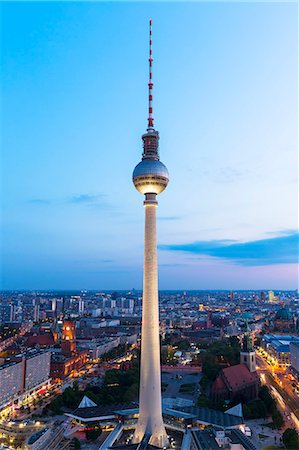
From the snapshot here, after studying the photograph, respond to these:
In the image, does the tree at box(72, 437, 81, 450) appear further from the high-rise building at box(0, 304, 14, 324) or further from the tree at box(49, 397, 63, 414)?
the high-rise building at box(0, 304, 14, 324)

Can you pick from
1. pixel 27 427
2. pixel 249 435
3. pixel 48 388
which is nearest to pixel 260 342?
pixel 48 388

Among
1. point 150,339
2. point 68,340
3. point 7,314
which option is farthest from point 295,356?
point 7,314

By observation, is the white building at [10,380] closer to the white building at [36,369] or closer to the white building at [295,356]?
the white building at [36,369]

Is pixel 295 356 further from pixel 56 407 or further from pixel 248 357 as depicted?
pixel 56 407

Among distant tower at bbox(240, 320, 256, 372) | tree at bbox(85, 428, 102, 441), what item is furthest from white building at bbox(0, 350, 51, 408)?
distant tower at bbox(240, 320, 256, 372)

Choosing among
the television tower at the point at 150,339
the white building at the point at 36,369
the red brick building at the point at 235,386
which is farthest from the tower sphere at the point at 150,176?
the white building at the point at 36,369

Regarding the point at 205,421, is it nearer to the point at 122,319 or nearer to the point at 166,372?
the point at 166,372
